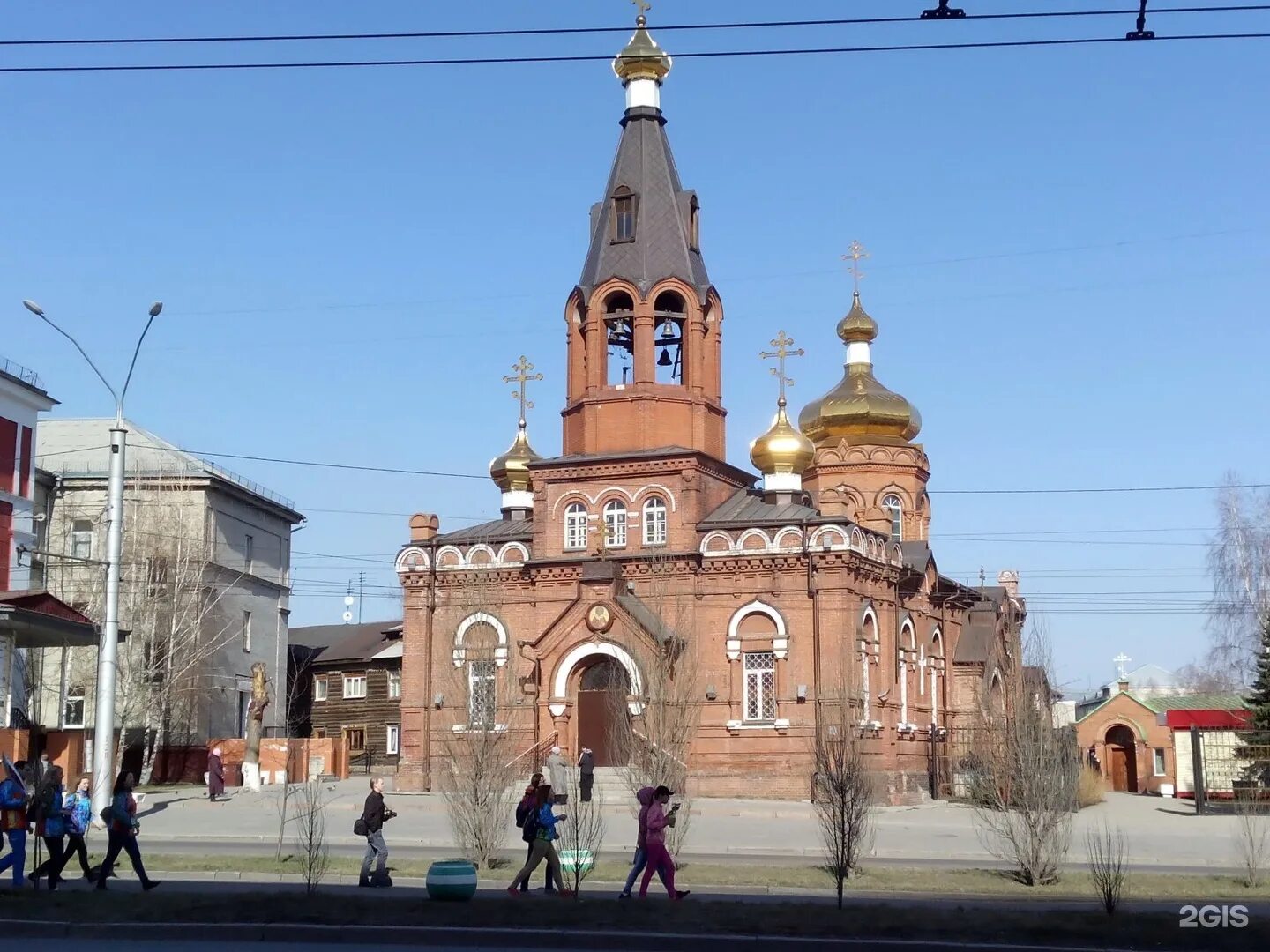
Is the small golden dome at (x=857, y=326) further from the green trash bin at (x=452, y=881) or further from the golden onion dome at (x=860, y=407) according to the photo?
the green trash bin at (x=452, y=881)

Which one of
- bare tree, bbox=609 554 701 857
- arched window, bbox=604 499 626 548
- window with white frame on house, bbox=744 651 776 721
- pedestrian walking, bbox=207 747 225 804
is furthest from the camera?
arched window, bbox=604 499 626 548

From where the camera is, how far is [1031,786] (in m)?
19.1

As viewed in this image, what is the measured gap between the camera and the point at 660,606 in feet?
→ 122

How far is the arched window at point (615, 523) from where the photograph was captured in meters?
38.8

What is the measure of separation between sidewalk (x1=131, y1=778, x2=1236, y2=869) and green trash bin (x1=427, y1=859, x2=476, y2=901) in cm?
763

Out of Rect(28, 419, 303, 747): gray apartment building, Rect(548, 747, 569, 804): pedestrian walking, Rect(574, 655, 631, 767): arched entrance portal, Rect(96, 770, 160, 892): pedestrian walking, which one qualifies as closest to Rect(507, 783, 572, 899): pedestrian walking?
Rect(96, 770, 160, 892): pedestrian walking

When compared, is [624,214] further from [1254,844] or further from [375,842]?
[1254,844]

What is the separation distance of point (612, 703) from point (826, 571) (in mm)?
5975

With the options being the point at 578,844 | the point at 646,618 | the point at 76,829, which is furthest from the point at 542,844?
Result: the point at 646,618

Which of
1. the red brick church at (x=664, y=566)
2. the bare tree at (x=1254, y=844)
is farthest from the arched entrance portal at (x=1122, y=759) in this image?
the bare tree at (x=1254, y=844)

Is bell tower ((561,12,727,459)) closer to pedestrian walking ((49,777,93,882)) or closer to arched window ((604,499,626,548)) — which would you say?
arched window ((604,499,626,548))

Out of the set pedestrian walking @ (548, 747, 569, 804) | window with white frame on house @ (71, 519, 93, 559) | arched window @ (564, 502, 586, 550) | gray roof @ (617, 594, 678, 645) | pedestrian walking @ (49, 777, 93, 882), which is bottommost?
pedestrian walking @ (49, 777, 93, 882)

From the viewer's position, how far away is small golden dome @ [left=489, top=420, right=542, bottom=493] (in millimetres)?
46312

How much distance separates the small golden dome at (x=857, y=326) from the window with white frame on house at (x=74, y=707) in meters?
27.4
